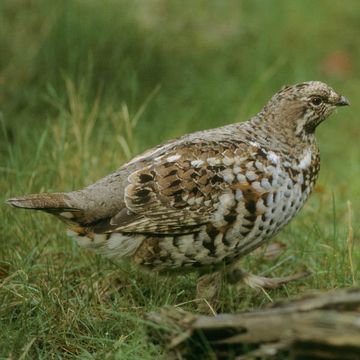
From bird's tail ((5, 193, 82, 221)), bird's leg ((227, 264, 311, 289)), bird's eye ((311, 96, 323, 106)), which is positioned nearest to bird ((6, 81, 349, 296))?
bird's tail ((5, 193, 82, 221))

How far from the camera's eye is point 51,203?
13.6ft

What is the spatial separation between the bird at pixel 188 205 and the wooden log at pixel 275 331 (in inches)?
42.7

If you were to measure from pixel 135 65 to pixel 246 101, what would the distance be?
38.1 inches

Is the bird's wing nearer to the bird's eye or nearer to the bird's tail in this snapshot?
the bird's tail

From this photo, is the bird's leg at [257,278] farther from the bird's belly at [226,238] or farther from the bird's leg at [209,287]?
the bird's belly at [226,238]

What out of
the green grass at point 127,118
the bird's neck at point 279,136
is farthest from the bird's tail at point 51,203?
the bird's neck at point 279,136

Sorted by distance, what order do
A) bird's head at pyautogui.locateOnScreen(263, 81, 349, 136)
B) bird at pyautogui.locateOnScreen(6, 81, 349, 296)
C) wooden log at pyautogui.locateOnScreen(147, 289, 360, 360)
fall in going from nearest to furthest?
1. wooden log at pyautogui.locateOnScreen(147, 289, 360, 360)
2. bird at pyautogui.locateOnScreen(6, 81, 349, 296)
3. bird's head at pyautogui.locateOnScreen(263, 81, 349, 136)

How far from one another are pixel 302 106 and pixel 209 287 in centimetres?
108

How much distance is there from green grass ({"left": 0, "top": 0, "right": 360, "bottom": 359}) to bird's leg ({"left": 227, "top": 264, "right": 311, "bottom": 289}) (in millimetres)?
52

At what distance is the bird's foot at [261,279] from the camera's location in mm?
4516

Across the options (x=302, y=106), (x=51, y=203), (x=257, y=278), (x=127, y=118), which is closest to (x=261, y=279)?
(x=257, y=278)

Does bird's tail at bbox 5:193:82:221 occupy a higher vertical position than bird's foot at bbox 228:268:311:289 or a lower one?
higher

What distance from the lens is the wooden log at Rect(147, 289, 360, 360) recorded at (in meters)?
2.58

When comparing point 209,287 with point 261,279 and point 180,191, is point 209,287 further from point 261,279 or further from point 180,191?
point 180,191
